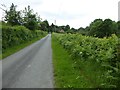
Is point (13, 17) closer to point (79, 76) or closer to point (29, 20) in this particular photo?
point (29, 20)

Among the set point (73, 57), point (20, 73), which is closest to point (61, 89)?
point (20, 73)

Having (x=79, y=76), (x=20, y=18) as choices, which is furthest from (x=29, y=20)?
(x=79, y=76)

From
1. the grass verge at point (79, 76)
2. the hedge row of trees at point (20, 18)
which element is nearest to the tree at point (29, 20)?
the hedge row of trees at point (20, 18)

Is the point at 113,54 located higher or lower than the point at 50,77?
higher

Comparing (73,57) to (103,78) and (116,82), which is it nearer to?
(103,78)

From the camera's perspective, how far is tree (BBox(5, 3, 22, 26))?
49.0 meters

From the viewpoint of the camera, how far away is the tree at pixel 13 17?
49013 millimetres

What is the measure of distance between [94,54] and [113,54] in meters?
3.33

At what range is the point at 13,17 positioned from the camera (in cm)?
5119

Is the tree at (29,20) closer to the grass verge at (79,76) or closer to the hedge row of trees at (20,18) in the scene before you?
the hedge row of trees at (20,18)

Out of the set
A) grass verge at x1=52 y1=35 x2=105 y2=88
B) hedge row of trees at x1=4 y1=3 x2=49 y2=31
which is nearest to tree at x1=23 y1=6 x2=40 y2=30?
hedge row of trees at x1=4 y1=3 x2=49 y2=31

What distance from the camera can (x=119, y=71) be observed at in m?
8.23

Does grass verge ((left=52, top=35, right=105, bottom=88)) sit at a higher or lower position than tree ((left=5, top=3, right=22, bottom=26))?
lower

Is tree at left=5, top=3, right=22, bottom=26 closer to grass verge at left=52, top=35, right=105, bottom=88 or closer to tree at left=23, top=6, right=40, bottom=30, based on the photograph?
tree at left=23, top=6, right=40, bottom=30
